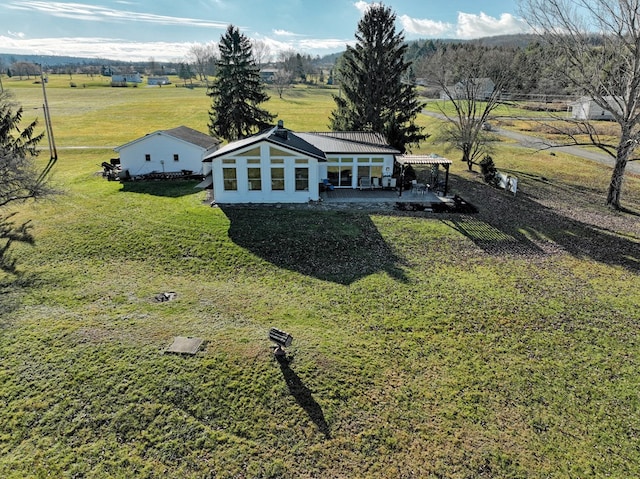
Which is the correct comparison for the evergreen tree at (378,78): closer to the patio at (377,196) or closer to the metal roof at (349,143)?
the metal roof at (349,143)

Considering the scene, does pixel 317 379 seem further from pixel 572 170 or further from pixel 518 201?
pixel 572 170

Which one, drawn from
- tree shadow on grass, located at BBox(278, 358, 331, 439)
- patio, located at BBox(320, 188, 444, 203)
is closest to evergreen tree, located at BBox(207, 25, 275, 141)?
patio, located at BBox(320, 188, 444, 203)

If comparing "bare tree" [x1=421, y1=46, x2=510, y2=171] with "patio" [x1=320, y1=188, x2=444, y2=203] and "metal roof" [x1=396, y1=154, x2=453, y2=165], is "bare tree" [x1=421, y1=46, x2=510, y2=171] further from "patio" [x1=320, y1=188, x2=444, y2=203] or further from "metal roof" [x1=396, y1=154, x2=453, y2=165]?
"patio" [x1=320, y1=188, x2=444, y2=203]

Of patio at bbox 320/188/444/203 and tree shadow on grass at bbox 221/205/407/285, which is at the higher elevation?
patio at bbox 320/188/444/203

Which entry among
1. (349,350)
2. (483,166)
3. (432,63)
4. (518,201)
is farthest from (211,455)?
(432,63)

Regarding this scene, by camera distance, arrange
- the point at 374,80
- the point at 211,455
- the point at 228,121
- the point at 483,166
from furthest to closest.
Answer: the point at 228,121 → the point at 374,80 → the point at 483,166 → the point at 211,455

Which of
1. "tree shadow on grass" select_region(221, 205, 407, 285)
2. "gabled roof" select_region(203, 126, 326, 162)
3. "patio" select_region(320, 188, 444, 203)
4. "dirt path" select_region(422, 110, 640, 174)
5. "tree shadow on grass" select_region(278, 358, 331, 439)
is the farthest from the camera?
"dirt path" select_region(422, 110, 640, 174)
